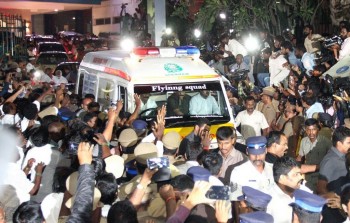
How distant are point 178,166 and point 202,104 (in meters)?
2.74

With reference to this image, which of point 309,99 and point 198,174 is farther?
point 309,99

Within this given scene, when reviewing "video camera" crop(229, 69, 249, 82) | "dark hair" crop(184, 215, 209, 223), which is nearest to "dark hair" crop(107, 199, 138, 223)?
"dark hair" crop(184, 215, 209, 223)

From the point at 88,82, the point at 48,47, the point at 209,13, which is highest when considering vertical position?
the point at 209,13

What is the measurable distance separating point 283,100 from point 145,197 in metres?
5.97

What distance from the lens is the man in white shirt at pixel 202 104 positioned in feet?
29.5

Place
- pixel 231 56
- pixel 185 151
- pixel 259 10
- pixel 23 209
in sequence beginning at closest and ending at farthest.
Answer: pixel 23 209 < pixel 185 151 < pixel 231 56 < pixel 259 10

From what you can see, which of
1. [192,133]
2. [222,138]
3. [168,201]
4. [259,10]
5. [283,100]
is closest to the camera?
[168,201]

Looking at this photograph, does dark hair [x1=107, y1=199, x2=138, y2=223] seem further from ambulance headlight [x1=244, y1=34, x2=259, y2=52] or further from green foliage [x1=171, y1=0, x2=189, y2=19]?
green foliage [x1=171, y1=0, x2=189, y2=19]

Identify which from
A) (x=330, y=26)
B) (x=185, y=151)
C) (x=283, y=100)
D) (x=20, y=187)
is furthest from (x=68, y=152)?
(x=330, y=26)

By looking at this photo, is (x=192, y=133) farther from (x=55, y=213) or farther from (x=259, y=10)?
(x=259, y=10)

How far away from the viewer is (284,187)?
5164mm

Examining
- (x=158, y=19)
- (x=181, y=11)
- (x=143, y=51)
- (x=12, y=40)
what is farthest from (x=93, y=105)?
(x=12, y=40)

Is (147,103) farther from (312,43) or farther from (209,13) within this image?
(209,13)

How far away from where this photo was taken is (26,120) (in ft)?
30.0
